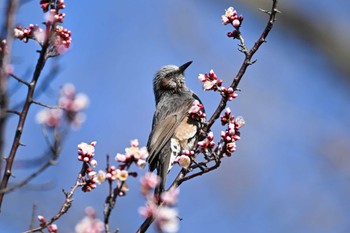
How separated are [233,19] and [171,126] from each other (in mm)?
2172

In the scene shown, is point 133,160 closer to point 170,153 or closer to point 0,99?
point 0,99

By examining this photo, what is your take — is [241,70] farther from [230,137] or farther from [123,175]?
[123,175]

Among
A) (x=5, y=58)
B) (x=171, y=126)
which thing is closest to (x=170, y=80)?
(x=171, y=126)

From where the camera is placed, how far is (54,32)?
96.7 inches

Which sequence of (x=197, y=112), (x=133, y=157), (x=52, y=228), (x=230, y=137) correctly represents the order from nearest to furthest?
1. (x=133, y=157)
2. (x=52, y=228)
3. (x=230, y=137)
4. (x=197, y=112)

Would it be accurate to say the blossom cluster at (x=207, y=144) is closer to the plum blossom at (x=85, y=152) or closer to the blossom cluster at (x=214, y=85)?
the blossom cluster at (x=214, y=85)

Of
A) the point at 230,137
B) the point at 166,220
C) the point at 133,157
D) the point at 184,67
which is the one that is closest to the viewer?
the point at 166,220

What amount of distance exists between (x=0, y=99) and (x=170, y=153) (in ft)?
10.8

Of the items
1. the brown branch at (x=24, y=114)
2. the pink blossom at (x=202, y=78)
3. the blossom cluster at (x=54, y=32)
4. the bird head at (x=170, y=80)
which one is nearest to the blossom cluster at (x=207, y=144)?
the pink blossom at (x=202, y=78)

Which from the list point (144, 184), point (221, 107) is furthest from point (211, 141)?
point (144, 184)

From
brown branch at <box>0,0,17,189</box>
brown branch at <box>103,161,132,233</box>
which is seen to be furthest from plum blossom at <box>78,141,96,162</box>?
brown branch at <box>0,0,17,189</box>

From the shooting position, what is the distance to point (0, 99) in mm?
1943

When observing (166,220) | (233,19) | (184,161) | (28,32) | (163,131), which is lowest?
(166,220)

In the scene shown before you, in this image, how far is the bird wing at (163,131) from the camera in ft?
16.7
